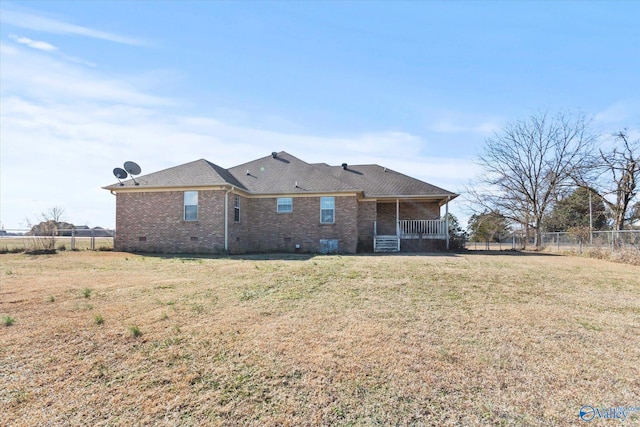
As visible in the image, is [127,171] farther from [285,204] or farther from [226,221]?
[285,204]

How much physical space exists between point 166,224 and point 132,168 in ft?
11.7

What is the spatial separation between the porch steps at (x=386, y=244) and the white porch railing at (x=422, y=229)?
57 centimetres

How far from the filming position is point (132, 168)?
17156 mm

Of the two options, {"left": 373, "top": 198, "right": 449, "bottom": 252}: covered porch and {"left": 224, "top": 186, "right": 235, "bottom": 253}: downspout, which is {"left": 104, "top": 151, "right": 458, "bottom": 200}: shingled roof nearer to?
{"left": 224, "top": 186, "right": 235, "bottom": 253}: downspout

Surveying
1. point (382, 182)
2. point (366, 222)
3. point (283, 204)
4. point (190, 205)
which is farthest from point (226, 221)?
point (382, 182)

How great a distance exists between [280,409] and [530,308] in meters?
5.28

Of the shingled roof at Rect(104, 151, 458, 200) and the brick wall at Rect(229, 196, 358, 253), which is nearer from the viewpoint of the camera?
the shingled roof at Rect(104, 151, 458, 200)

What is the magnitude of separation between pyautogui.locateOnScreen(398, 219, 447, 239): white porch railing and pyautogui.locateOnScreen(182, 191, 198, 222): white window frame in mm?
10673

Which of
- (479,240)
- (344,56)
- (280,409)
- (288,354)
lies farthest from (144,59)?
(479,240)

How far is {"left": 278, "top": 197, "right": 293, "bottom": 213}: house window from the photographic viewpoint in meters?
17.8

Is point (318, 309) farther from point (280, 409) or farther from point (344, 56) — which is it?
point (344, 56)

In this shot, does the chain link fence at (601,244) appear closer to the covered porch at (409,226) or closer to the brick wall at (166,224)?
the covered porch at (409,226)

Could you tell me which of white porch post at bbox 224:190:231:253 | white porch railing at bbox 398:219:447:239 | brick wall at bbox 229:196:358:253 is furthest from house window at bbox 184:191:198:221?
white porch railing at bbox 398:219:447:239

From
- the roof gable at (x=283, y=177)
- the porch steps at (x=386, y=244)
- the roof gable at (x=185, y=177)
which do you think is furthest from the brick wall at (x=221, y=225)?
the porch steps at (x=386, y=244)
